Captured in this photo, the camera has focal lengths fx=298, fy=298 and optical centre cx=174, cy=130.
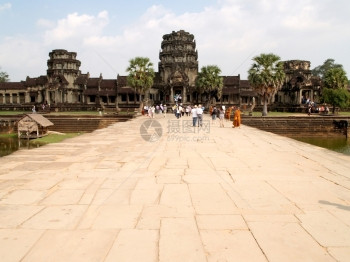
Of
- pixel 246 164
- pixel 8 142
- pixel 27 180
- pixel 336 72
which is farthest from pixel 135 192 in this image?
pixel 336 72

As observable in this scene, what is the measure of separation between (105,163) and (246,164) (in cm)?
360

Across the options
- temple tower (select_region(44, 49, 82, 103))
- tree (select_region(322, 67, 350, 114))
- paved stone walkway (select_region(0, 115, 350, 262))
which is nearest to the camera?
paved stone walkway (select_region(0, 115, 350, 262))

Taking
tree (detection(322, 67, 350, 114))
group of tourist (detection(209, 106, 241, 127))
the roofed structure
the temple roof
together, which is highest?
the temple roof

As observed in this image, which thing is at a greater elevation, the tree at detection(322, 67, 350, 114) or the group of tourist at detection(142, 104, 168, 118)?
the tree at detection(322, 67, 350, 114)

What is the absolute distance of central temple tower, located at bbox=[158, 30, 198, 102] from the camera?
2034 inches

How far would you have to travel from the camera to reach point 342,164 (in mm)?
8094

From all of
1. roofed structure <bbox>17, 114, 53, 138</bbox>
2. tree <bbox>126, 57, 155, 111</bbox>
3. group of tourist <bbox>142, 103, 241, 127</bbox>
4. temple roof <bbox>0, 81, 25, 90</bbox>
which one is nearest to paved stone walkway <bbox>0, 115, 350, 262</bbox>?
group of tourist <bbox>142, 103, 241, 127</bbox>

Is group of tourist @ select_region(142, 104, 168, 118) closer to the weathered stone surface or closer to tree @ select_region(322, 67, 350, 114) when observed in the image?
tree @ select_region(322, 67, 350, 114)

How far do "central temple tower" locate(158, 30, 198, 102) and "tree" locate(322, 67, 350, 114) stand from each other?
21109mm

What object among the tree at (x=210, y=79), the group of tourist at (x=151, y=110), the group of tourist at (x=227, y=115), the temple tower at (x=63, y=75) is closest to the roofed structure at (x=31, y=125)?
the group of tourist at (x=151, y=110)

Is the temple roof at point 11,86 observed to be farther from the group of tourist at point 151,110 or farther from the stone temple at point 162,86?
the group of tourist at point 151,110

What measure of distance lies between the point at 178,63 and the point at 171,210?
5164 centimetres

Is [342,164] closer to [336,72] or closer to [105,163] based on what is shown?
[105,163]

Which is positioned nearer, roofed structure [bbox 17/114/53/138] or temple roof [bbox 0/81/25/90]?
roofed structure [bbox 17/114/53/138]
